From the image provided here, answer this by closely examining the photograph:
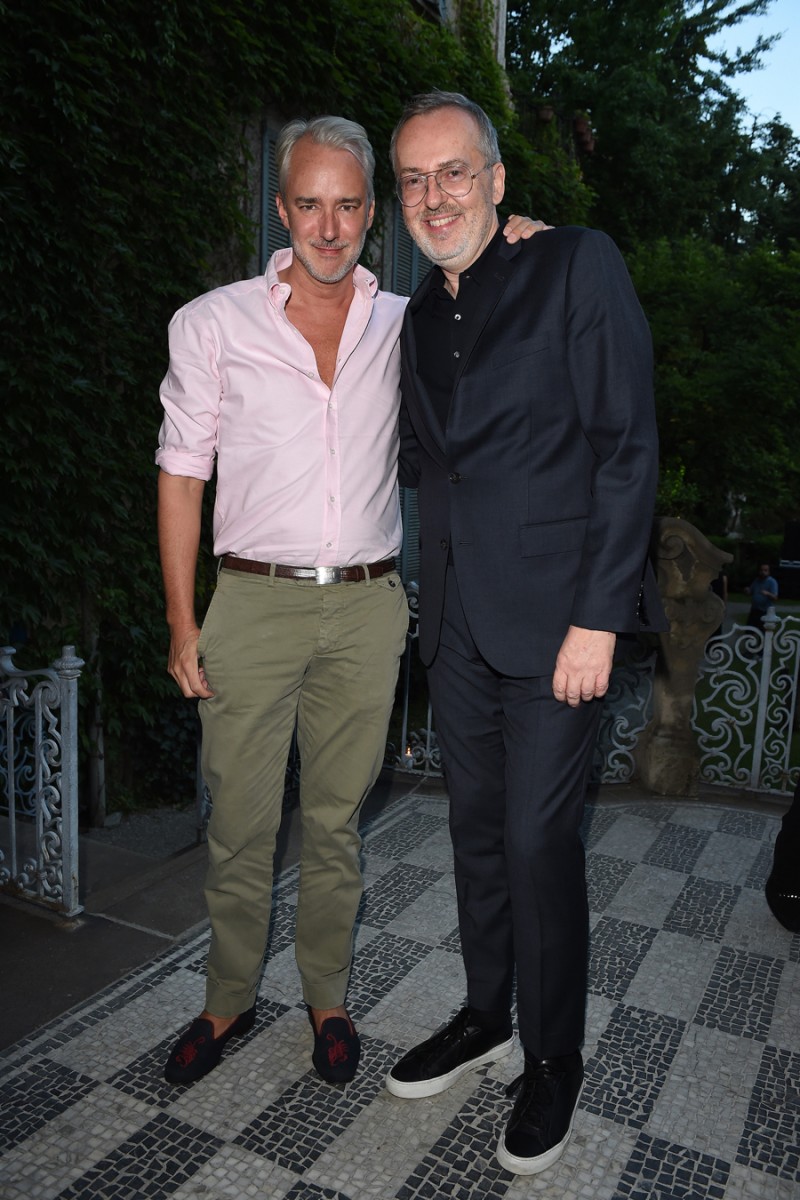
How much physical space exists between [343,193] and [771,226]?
95.5 feet

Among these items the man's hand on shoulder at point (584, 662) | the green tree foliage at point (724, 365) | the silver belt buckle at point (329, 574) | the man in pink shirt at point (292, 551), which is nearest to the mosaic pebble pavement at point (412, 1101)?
the man in pink shirt at point (292, 551)

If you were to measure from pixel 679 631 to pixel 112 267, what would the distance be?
11.9 ft

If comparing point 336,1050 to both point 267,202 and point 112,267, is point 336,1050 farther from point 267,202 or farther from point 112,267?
point 267,202

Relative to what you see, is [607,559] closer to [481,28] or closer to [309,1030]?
[309,1030]

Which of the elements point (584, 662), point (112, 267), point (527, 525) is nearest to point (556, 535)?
point (527, 525)

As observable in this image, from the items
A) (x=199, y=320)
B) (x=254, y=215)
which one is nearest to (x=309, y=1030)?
(x=199, y=320)

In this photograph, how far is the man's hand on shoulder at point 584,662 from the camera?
2104 mm

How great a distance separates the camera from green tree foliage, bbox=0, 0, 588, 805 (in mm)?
4723

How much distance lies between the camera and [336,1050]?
260 centimetres

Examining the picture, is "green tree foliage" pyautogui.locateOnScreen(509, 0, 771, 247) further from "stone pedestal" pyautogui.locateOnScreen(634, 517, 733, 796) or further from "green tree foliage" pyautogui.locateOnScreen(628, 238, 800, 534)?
"stone pedestal" pyautogui.locateOnScreen(634, 517, 733, 796)

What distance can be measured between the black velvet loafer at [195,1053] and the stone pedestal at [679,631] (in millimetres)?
3103

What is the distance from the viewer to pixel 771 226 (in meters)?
27.6

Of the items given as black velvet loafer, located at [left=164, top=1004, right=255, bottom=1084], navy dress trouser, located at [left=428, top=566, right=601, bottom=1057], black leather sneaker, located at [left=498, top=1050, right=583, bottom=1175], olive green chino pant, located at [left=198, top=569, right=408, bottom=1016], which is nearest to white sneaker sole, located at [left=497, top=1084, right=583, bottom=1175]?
black leather sneaker, located at [left=498, top=1050, right=583, bottom=1175]

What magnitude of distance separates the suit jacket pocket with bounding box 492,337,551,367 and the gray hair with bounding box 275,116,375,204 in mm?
633
